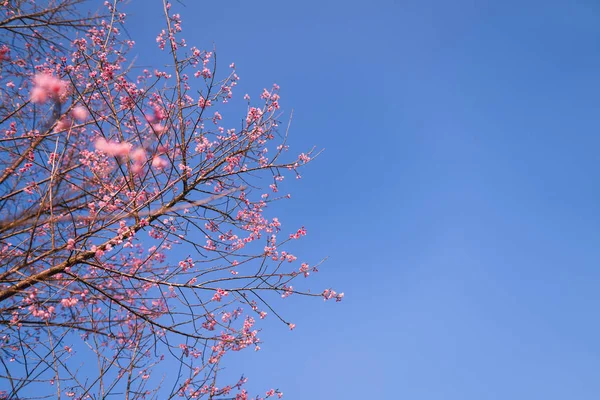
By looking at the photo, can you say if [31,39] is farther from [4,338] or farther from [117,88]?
[4,338]

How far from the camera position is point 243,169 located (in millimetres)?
4957

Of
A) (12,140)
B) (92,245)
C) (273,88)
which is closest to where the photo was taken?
(92,245)

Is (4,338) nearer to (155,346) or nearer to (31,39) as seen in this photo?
(155,346)

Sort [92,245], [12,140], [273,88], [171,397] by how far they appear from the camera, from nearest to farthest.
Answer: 1. [92,245]
2. [171,397]
3. [12,140]
4. [273,88]

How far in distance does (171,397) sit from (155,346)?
1.87ft

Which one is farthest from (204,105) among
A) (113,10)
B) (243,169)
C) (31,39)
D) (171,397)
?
(171,397)

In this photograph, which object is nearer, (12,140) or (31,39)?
(12,140)

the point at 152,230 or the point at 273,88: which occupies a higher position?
the point at 273,88

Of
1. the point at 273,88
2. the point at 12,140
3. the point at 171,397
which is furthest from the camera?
the point at 273,88

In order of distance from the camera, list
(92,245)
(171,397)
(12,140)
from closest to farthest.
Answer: (92,245) → (171,397) → (12,140)

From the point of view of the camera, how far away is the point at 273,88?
17.1 feet

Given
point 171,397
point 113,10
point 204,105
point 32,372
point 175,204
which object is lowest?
point 171,397

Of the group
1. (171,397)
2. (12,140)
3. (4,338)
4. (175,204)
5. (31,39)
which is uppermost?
(31,39)

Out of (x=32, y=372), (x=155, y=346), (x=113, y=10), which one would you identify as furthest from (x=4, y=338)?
(x=113, y=10)
